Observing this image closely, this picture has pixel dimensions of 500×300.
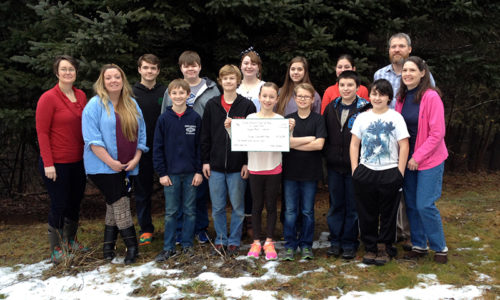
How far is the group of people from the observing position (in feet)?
12.9

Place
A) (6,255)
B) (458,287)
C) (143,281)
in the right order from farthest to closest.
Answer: (6,255), (143,281), (458,287)

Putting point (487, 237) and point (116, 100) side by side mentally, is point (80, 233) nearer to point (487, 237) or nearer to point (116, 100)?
point (116, 100)

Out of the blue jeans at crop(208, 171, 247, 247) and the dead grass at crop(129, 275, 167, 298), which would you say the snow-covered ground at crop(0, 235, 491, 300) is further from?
the blue jeans at crop(208, 171, 247, 247)

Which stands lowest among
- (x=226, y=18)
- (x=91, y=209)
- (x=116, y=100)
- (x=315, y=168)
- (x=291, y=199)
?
(x=91, y=209)

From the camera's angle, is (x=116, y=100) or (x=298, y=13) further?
(x=298, y=13)

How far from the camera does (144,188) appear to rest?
492 centimetres

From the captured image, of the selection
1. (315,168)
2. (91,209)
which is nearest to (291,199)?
(315,168)

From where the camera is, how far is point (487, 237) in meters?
5.06

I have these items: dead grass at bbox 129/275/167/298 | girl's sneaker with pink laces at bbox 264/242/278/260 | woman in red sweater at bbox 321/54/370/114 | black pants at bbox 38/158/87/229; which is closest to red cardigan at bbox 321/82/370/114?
woman in red sweater at bbox 321/54/370/114

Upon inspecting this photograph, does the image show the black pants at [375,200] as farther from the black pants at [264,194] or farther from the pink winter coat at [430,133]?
the black pants at [264,194]

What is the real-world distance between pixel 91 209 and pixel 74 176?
4193 mm

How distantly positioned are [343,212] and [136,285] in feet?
7.74

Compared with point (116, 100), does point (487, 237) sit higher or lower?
lower

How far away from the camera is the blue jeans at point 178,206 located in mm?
4375
